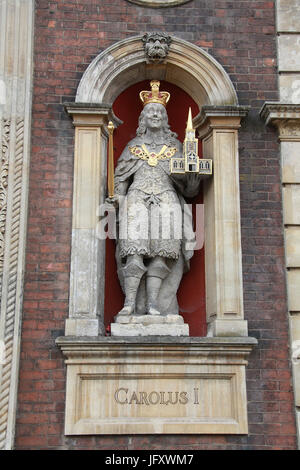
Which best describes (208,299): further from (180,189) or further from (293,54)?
(293,54)

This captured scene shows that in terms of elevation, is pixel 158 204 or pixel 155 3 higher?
pixel 155 3

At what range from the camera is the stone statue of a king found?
29.5 feet

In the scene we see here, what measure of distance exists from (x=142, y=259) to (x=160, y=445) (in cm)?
235

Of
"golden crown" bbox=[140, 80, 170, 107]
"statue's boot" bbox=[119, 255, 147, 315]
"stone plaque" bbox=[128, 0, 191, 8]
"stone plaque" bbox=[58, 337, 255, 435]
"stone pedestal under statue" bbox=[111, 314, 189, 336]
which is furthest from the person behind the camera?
"stone plaque" bbox=[128, 0, 191, 8]

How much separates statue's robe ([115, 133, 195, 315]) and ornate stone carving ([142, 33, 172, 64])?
1168 mm

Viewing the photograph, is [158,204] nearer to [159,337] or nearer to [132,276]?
[132,276]

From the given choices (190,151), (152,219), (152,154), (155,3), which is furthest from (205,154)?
(155,3)

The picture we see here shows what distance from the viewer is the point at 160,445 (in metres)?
8.11

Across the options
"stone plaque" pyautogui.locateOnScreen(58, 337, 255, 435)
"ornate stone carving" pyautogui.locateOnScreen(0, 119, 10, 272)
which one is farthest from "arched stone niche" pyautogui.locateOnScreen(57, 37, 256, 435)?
"ornate stone carving" pyautogui.locateOnScreen(0, 119, 10, 272)

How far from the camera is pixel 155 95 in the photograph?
9812 mm

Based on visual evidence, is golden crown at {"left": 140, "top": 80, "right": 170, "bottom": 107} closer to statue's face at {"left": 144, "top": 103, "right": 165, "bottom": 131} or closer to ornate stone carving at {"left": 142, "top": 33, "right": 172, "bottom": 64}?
statue's face at {"left": 144, "top": 103, "right": 165, "bottom": 131}

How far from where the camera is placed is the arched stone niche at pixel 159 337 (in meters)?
8.19

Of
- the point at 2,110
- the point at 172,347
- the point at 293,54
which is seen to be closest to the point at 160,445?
the point at 172,347

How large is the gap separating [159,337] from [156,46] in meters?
4.02
